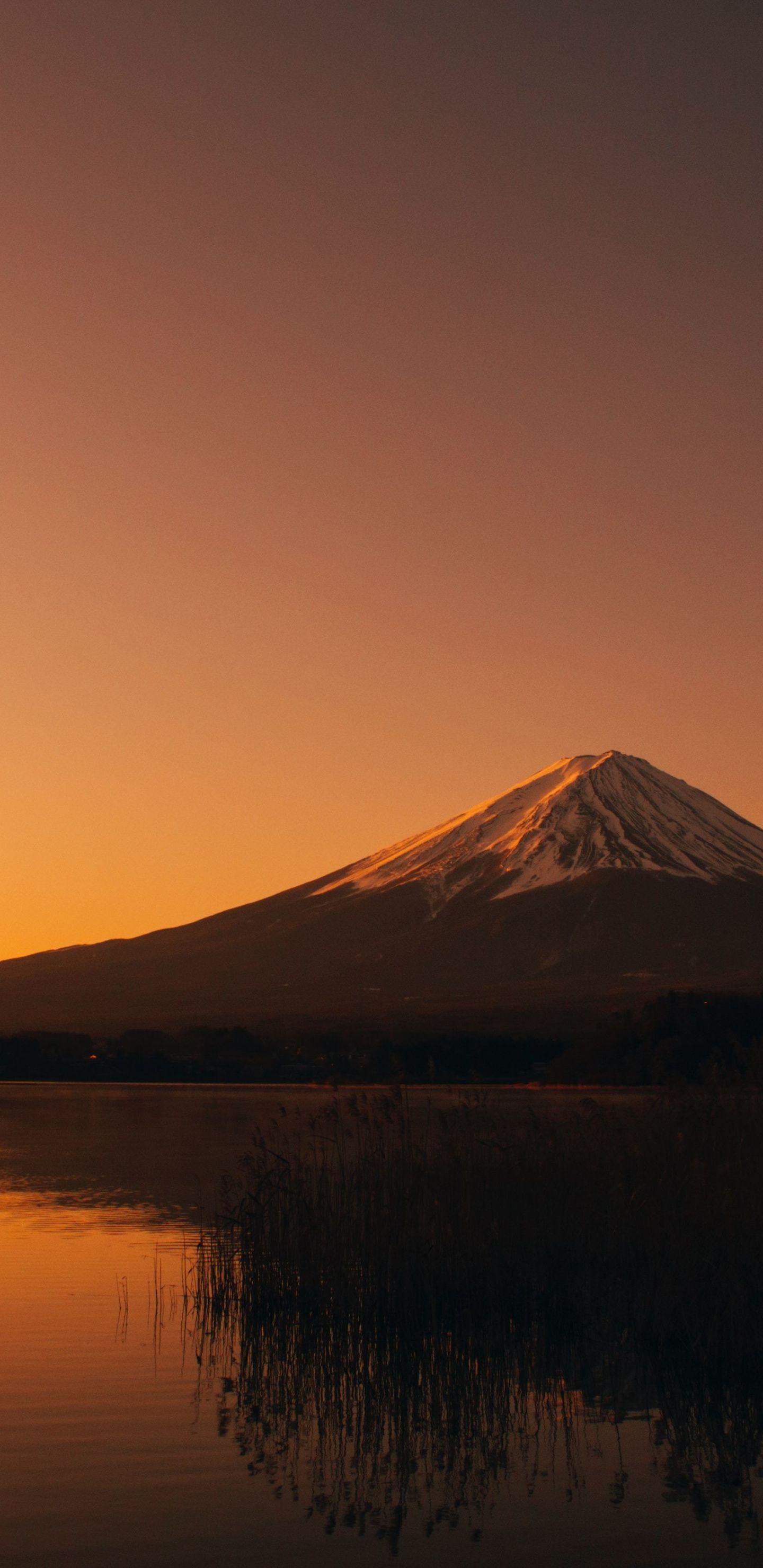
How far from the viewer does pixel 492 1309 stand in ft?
46.4

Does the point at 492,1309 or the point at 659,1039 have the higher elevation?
the point at 659,1039

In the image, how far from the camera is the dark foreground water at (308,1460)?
29.8ft

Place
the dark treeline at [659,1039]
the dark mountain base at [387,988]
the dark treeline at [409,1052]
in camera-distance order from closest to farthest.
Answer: the dark treeline at [659,1039] → the dark treeline at [409,1052] → the dark mountain base at [387,988]

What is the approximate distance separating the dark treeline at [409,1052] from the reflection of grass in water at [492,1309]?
50825 mm

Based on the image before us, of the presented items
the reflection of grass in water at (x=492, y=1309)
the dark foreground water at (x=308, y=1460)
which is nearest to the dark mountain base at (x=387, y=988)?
the reflection of grass in water at (x=492, y=1309)

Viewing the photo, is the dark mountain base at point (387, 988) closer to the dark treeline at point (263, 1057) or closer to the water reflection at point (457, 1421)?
the dark treeline at point (263, 1057)

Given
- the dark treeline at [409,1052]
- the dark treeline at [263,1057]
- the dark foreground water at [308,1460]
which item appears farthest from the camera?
the dark treeline at [263,1057]

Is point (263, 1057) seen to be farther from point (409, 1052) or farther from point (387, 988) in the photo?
point (387, 988)

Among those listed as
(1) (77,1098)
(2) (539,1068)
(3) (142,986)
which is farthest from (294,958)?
(1) (77,1098)

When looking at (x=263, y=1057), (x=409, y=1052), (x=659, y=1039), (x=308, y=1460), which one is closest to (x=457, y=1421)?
(x=308, y=1460)

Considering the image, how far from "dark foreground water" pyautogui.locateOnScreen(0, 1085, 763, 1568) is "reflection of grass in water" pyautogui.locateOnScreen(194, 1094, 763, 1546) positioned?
43mm

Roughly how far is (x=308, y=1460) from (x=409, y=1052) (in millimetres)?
90172

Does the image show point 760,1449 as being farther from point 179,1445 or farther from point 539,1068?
point 539,1068

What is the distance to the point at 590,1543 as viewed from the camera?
9125mm
